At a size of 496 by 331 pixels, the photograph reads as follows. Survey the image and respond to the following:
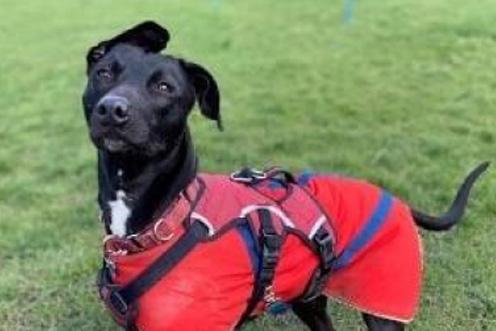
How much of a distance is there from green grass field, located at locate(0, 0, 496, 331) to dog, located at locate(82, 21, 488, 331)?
1038 millimetres

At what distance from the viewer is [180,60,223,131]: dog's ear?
3427mm

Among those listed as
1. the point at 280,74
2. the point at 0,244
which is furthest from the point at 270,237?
the point at 280,74

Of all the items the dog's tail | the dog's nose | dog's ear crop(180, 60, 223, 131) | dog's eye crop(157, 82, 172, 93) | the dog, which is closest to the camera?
the dog's nose

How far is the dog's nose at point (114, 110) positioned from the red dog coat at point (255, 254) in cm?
38

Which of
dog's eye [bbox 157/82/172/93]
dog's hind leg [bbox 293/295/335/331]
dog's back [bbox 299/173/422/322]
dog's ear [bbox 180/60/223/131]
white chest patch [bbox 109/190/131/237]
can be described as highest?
dog's eye [bbox 157/82/172/93]

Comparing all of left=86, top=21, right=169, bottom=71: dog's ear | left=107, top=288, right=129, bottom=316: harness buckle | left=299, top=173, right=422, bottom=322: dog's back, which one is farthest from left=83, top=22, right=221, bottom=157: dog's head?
left=299, top=173, right=422, bottom=322: dog's back

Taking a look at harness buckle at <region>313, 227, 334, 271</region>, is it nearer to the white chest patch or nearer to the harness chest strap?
the harness chest strap

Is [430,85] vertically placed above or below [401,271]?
below

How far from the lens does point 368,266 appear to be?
3.59 m

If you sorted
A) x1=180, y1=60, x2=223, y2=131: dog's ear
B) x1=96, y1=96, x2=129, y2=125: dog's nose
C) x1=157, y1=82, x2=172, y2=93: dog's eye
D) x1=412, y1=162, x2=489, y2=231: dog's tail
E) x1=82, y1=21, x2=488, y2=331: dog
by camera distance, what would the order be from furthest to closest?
x1=412, y1=162, x2=489, y2=231: dog's tail → x1=180, y1=60, x2=223, y2=131: dog's ear → x1=157, y1=82, x2=172, y2=93: dog's eye → x1=82, y1=21, x2=488, y2=331: dog → x1=96, y1=96, x2=129, y2=125: dog's nose

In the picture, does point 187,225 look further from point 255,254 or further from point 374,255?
point 374,255

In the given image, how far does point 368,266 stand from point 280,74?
18.9ft

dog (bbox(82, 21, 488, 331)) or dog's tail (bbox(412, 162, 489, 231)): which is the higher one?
dog (bbox(82, 21, 488, 331))

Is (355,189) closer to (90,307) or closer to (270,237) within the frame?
(270,237)
